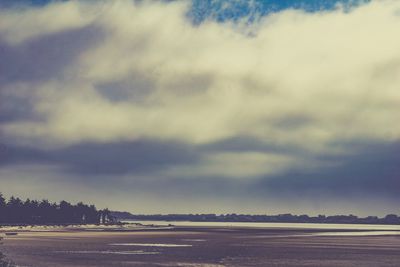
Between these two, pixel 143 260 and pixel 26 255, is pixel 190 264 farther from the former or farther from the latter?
pixel 26 255

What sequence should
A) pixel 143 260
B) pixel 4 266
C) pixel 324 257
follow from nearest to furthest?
pixel 4 266
pixel 143 260
pixel 324 257

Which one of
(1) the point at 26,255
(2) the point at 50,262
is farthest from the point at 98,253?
(2) the point at 50,262

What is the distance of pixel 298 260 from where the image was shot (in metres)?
77.3

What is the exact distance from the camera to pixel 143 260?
7494 centimetres

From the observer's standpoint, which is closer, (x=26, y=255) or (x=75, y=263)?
(x=75, y=263)

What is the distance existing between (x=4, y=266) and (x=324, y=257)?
47961 millimetres

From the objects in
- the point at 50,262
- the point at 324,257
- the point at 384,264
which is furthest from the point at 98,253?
the point at 384,264

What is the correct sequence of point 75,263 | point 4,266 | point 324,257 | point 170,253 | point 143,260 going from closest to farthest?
point 4,266, point 75,263, point 143,260, point 324,257, point 170,253

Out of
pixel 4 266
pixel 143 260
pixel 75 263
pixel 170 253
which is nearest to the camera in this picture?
pixel 4 266

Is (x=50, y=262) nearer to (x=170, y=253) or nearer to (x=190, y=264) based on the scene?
(x=190, y=264)

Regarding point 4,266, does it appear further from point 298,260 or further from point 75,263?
point 298,260

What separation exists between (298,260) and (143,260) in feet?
63.5

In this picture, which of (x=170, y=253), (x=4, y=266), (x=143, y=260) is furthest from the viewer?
(x=170, y=253)

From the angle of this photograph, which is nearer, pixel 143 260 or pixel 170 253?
pixel 143 260
